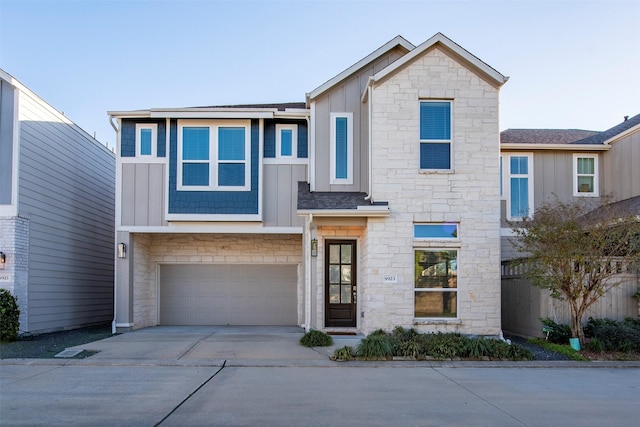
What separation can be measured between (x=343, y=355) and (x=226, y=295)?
22.9 feet

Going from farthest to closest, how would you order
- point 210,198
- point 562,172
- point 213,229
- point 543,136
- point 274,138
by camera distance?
point 543,136, point 562,172, point 274,138, point 213,229, point 210,198

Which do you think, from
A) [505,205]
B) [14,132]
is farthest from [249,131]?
[505,205]

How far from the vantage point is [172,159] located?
14016 mm

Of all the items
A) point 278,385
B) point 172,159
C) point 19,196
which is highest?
point 172,159

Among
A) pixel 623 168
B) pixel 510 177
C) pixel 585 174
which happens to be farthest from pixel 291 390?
pixel 623 168

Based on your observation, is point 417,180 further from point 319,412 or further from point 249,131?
point 319,412

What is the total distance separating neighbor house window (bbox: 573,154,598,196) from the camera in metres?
15.9

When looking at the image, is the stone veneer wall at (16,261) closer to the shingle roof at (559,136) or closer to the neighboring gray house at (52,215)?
the neighboring gray house at (52,215)

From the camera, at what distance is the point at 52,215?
48.3 feet

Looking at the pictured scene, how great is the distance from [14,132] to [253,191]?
6.00 metres

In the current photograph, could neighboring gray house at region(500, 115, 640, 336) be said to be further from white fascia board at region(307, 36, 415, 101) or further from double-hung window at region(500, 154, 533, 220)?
white fascia board at region(307, 36, 415, 101)

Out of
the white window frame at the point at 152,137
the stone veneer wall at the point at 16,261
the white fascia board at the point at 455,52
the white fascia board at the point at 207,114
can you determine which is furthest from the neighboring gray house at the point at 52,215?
the white fascia board at the point at 455,52

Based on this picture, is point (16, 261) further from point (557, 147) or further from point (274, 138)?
point (557, 147)

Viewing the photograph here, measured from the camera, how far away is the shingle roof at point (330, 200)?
1243 centimetres
